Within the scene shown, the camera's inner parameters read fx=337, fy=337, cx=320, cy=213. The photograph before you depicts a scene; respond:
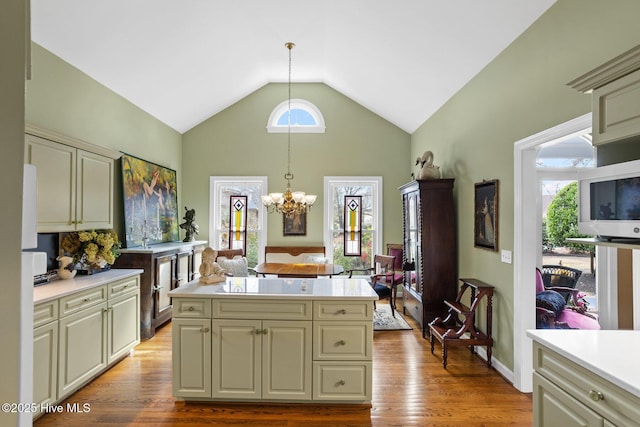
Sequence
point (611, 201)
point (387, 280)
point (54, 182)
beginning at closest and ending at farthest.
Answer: point (611, 201), point (54, 182), point (387, 280)

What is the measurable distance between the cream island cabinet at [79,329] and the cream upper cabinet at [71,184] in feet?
1.87

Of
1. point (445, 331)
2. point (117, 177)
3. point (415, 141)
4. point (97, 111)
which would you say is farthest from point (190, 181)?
point (445, 331)

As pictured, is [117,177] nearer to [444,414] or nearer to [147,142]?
[147,142]

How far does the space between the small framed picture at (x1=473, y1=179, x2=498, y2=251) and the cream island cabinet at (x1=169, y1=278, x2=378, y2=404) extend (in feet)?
5.41

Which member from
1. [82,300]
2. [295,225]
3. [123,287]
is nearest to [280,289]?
[82,300]

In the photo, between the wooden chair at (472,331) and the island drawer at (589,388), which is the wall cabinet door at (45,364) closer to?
the island drawer at (589,388)

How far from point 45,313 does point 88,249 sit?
3.20 feet

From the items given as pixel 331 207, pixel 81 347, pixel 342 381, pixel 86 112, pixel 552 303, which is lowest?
pixel 342 381

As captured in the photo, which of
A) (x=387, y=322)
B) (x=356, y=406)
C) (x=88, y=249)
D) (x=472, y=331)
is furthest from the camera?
(x=387, y=322)

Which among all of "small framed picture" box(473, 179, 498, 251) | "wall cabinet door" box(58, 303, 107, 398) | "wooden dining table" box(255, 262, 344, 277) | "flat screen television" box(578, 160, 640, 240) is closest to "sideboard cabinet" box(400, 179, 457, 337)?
"small framed picture" box(473, 179, 498, 251)

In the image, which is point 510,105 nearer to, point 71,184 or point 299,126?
point 299,126

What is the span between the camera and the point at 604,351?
1561mm

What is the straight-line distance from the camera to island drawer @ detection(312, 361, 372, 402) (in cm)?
254

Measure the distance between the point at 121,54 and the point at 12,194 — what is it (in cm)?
394
